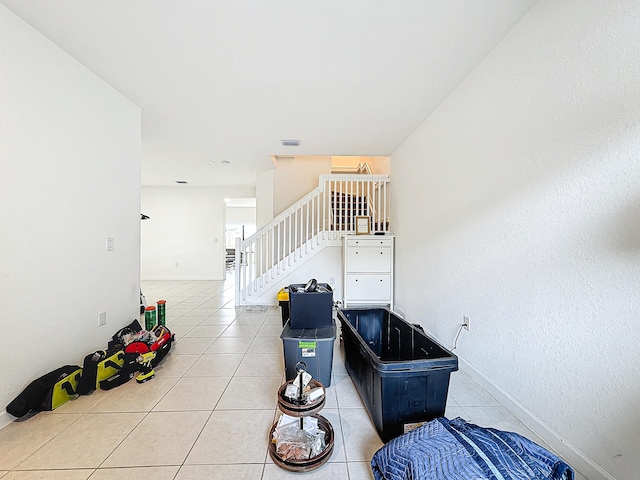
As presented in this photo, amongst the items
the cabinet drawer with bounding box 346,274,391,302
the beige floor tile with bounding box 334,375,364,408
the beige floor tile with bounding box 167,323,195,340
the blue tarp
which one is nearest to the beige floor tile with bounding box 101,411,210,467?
the beige floor tile with bounding box 334,375,364,408

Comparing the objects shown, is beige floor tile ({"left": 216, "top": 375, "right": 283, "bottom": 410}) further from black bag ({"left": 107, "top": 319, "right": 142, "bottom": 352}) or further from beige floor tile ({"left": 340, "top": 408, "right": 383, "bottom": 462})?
black bag ({"left": 107, "top": 319, "right": 142, "bottom": 352})

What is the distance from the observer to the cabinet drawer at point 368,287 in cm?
395

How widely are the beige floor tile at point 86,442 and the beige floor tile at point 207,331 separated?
1.36 m

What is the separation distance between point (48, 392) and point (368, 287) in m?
3.41

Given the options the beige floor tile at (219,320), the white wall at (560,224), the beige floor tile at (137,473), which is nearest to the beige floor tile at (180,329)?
the beige floor tile at (219,320)

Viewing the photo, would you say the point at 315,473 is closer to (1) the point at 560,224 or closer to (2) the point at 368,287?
(1) the point at 560,224

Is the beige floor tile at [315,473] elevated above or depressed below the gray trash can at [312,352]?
below

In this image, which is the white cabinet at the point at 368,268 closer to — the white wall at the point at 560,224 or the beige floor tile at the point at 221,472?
the white wall at the point at 560,224

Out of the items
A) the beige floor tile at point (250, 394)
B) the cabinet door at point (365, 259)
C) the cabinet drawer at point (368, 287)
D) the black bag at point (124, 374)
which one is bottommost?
the beige floor tile at point (250, 394)

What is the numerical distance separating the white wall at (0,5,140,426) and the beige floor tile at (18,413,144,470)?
458 mm

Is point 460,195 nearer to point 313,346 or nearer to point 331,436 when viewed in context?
point 313,346

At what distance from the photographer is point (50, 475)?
3.95 feet

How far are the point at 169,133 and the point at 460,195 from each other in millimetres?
3569

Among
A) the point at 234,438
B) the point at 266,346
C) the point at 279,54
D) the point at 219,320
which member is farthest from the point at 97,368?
the point at 279,54
